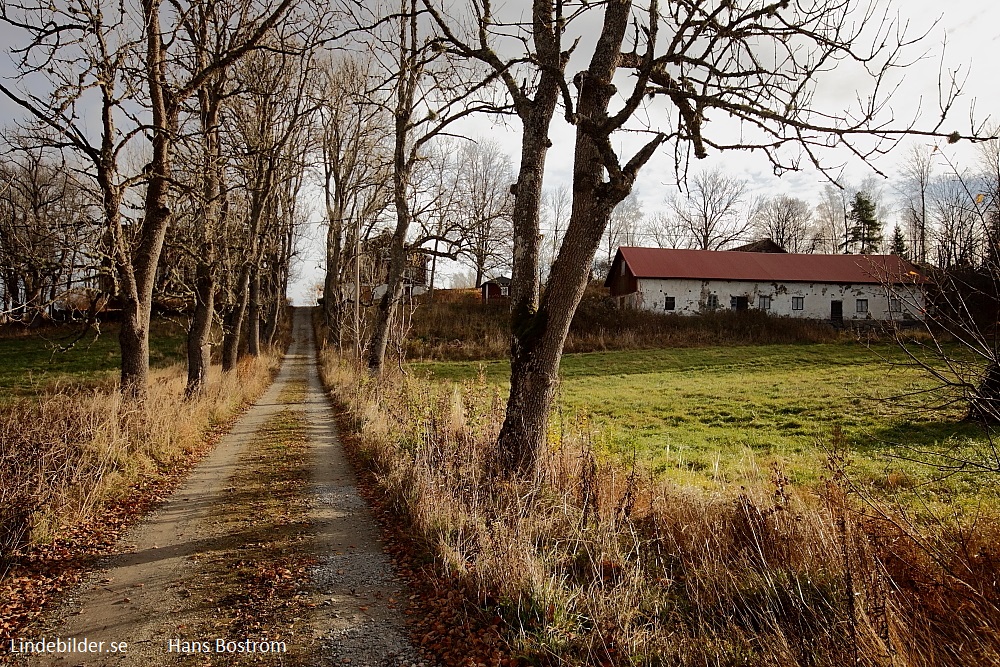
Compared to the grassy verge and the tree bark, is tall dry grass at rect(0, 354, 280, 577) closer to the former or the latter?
the grassy verge

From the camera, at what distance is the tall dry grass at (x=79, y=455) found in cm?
496

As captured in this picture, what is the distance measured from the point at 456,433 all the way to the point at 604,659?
14.5ft

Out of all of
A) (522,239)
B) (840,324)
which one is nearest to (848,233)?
Answer: (840,324)

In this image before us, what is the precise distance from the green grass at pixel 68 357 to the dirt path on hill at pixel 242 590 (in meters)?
17.8

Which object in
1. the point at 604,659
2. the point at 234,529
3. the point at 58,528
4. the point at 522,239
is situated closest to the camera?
the point at 604,659

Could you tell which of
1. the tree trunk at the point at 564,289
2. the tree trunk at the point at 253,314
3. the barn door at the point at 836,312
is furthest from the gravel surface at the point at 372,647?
the barn door at the point at 836,312

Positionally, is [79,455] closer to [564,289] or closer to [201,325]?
[564,289]

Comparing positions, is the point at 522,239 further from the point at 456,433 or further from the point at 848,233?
the point at 848,233

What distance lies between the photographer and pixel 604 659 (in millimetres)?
3422

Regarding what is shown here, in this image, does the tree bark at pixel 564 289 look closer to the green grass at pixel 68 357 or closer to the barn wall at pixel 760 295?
the green grass at pixel 68 357

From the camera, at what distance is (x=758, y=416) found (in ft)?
48.2

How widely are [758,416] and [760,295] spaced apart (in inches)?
1245

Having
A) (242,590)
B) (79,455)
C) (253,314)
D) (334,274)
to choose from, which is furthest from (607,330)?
(242,590)

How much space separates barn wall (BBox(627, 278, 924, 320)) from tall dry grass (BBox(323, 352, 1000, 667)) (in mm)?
36610
